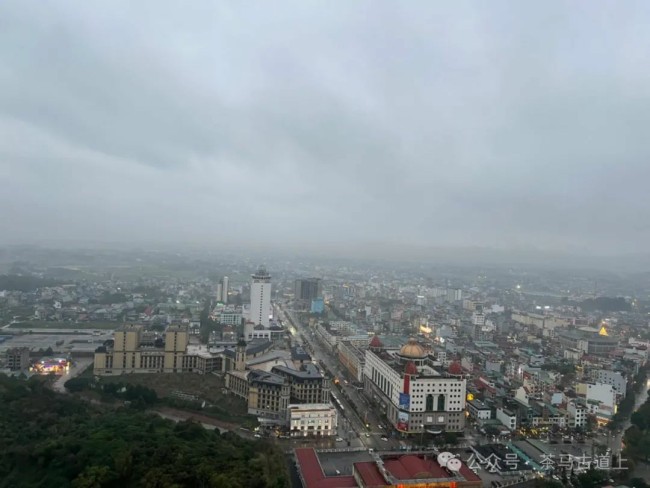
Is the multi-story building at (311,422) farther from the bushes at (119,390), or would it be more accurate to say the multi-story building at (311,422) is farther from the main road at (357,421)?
the bushes at (119,390)

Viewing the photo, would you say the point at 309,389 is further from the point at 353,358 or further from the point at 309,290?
the point at 309,290

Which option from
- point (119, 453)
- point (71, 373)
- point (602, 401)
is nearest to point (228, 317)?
point (71, 373)

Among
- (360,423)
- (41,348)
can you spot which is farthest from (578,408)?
(41,348)

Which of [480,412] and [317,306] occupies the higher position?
[317,306]

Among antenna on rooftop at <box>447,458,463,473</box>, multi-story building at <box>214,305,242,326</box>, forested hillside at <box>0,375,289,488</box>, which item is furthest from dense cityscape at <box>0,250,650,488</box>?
forested hillside at <box>0,375,289,488</box>

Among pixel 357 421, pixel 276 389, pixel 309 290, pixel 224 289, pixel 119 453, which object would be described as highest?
pixel 309 290
